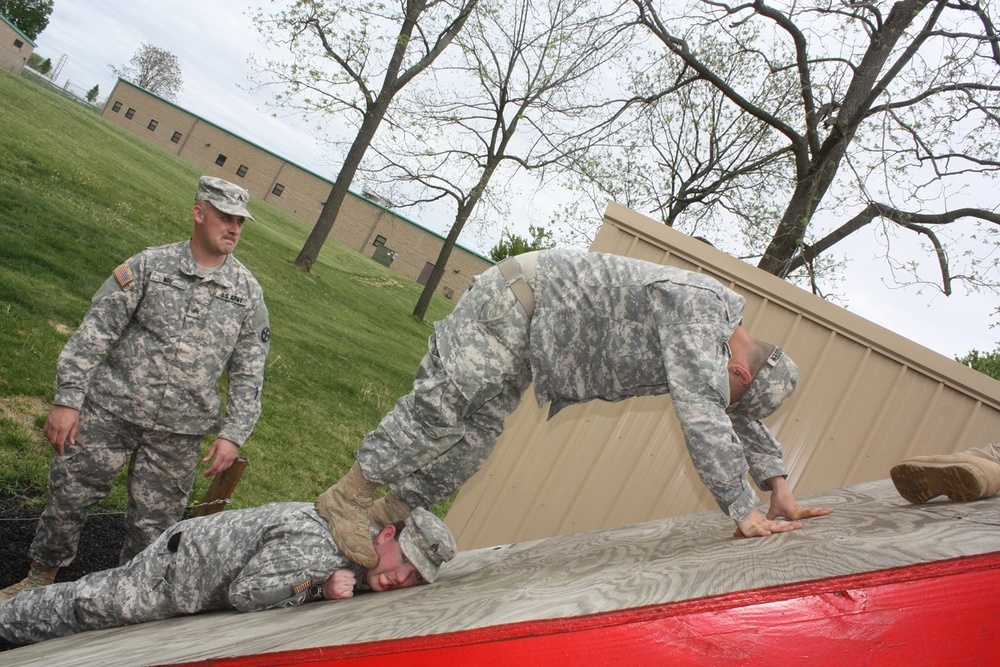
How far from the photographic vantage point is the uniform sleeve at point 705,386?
2527mm

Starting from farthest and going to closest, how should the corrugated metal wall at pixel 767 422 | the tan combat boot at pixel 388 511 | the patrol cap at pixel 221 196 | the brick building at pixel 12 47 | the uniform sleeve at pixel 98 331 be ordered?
1. the brick building at pixel 12 47
2. the corrugated metal wall at pixel 767 422
3. the patrol cap at pixel 221 196
4. the uniform sleeve at pixel 98 331
5. the tan combat boot at pixel 388 511

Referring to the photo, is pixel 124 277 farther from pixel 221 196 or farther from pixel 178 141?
pixel 178 141

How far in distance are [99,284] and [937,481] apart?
31.0 ft

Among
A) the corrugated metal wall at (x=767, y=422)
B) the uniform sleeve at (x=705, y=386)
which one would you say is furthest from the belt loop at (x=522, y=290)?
the corrugated metal wall at (x=767, y=422)

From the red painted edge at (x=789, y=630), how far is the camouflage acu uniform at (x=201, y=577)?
1.47m

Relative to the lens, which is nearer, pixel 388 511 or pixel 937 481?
pixel 937 481

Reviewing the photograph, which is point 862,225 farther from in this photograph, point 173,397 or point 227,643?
point 227,643

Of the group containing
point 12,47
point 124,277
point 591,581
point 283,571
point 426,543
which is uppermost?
point 12,47

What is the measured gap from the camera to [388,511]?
3.29 m

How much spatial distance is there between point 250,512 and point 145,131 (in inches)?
2485

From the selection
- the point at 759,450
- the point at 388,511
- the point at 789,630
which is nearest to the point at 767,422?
the point at 759,450

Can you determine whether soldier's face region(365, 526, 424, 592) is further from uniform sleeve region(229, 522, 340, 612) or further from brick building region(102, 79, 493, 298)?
brick building region(102, 79, 493, 298)

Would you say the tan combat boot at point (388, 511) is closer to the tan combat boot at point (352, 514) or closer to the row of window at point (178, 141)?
the tan combat boot at point (352, 514)

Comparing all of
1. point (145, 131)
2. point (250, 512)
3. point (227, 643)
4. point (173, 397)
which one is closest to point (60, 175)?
point (173, 397)
